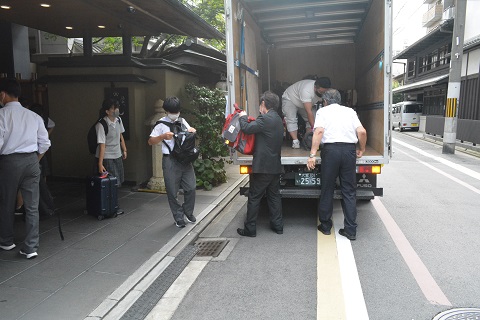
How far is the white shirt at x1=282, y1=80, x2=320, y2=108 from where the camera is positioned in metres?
7.11

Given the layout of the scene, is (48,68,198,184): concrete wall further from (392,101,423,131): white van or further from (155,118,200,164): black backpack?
(392,101,423,131): white van

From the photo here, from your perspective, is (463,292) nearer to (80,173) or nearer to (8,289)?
(8,289)

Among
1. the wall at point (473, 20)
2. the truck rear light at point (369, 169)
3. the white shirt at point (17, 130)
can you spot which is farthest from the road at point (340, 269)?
the wall at point (473, 20)

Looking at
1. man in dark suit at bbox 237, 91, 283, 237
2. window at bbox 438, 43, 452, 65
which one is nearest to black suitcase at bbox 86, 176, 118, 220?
man in dark suit at bbox 237, 91, 283, 237

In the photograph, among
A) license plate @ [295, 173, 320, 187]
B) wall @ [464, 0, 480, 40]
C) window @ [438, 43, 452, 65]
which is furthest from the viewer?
window @ [438, 43, 452, 65]

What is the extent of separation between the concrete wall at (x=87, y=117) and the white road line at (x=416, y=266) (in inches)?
189

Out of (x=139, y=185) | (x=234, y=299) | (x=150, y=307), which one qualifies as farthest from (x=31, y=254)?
(x=139, y=185)

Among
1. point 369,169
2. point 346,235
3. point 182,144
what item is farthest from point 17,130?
point 369,169

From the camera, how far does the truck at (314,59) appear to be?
566 centimetres

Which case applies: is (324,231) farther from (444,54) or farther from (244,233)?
(444,54)

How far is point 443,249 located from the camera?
16.2 ft

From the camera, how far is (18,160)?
439 cm

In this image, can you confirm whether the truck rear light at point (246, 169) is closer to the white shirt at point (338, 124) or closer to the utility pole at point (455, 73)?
the white shirt at point (338, 124)

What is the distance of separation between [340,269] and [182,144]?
2568mm
